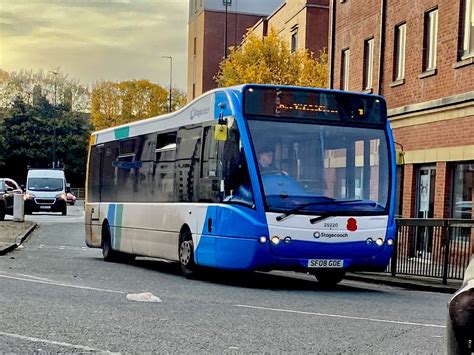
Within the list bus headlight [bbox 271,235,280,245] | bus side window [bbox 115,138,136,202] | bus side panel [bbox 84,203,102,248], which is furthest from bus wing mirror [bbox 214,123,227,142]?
bus side panel [bbox 84,203,102,248]

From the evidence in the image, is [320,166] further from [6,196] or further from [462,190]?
[6,196]

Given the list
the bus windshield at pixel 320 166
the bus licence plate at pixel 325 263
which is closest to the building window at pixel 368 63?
the bus windshield at pixel 320 166

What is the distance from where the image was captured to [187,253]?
14422 mm

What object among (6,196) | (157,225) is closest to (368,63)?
(157,225)

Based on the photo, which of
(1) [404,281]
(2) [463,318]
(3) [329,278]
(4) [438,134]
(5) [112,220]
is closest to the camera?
(2) [463,318]

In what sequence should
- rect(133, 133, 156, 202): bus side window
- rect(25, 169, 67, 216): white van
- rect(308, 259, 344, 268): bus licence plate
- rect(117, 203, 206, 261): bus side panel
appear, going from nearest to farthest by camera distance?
1. rect(308, 259, 344, 268): bus licence plate
2. rect(117, 203, 206, 261): bus side panel
3. rect(133, 133, 156, 202): bus side window
4. rect(25, 169, 67, 216): white van

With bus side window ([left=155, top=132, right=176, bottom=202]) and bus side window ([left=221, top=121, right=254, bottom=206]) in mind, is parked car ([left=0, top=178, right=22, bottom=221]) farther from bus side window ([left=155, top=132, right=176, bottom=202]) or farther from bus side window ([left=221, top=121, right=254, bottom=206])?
bus side window ([left=221, top=121, right=254, bottom=206])

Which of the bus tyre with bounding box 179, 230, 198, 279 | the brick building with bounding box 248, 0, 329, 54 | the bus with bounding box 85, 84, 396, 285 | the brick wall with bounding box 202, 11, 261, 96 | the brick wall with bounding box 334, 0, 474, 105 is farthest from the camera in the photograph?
the brick wall with bounding box 202, 11, 261, 96

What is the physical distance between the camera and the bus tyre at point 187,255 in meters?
14.3

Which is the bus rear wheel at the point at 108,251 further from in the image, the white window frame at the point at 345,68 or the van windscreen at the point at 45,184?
the van windscreen at the point at 45,184

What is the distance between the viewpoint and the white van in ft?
143

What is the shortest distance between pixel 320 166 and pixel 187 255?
2.86m

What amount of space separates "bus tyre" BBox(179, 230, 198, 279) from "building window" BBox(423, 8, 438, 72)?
31.3 feet

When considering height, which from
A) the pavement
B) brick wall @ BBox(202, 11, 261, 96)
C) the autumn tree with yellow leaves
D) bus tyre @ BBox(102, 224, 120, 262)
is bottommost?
the pavement
